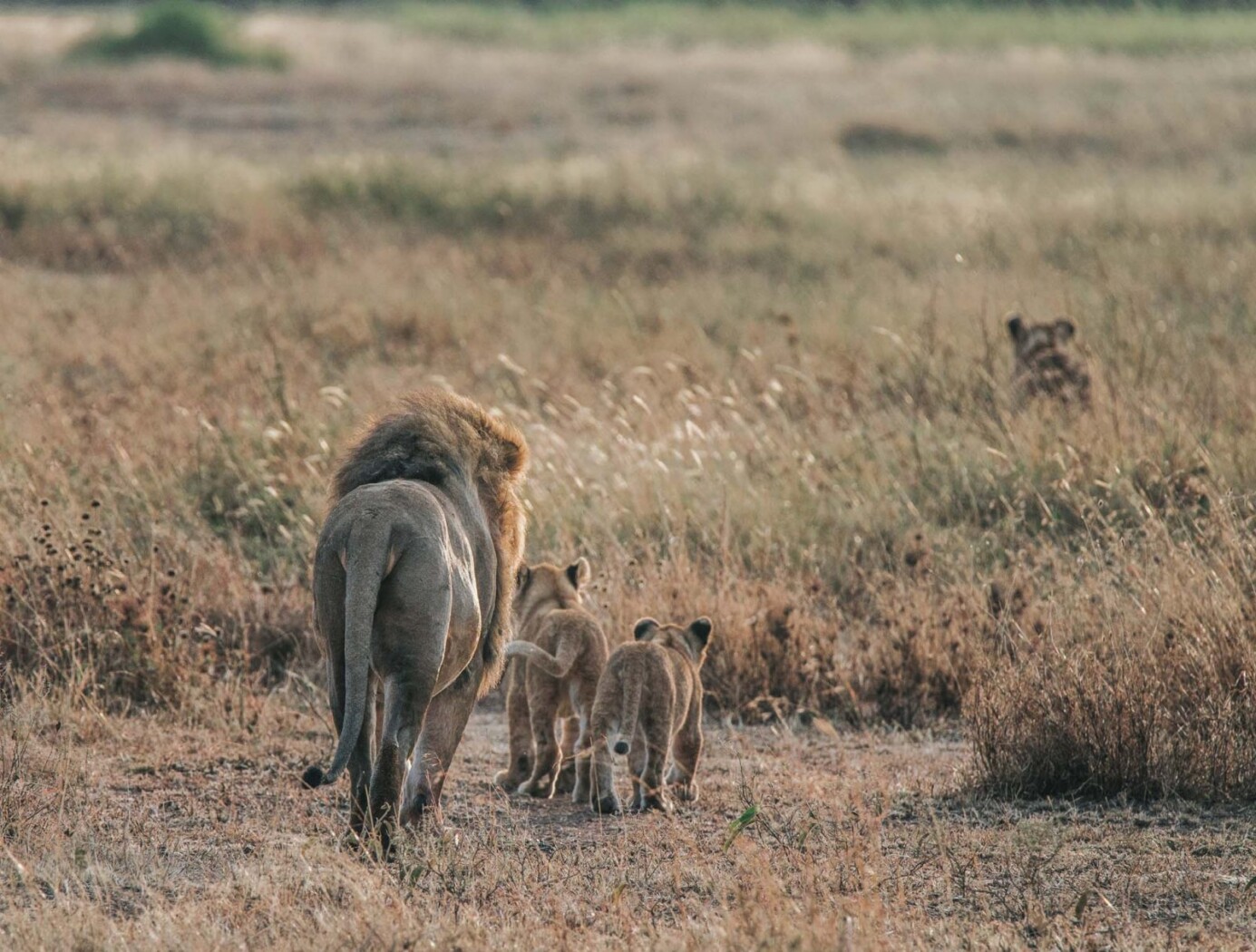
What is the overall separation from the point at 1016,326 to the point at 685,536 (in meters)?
3.00

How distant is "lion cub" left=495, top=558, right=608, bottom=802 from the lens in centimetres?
653

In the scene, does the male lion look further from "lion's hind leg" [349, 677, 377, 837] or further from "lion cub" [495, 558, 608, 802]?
"lion cub" [495, 558, 608, 802]

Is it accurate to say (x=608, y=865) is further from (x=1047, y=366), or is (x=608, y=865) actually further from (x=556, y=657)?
(x=1047, y=366)

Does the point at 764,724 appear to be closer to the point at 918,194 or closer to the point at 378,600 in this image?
the point at 378,600

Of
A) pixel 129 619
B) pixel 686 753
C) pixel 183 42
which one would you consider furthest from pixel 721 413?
pixel 183 42

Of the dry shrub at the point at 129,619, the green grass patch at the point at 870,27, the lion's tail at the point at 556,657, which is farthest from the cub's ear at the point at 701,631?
the green grass patch at the point at 870,27

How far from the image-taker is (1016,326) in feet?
36.0

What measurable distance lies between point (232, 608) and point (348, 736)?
145 inches

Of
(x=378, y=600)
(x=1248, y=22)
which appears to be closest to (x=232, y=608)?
(x=378, y=600)

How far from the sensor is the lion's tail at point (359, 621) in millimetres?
4805

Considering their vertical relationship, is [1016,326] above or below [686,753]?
above

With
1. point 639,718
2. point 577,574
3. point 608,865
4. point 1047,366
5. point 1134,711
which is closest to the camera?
point 608,865

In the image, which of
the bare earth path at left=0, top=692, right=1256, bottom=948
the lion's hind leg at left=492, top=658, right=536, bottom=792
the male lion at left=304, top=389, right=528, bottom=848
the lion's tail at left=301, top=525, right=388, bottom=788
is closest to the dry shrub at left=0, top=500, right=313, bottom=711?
the bare earth path at left=0, top=692, right=1256, bottom=948

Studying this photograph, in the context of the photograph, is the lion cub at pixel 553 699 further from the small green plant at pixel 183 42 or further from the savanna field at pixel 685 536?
the small green plant at pixel 183 42
